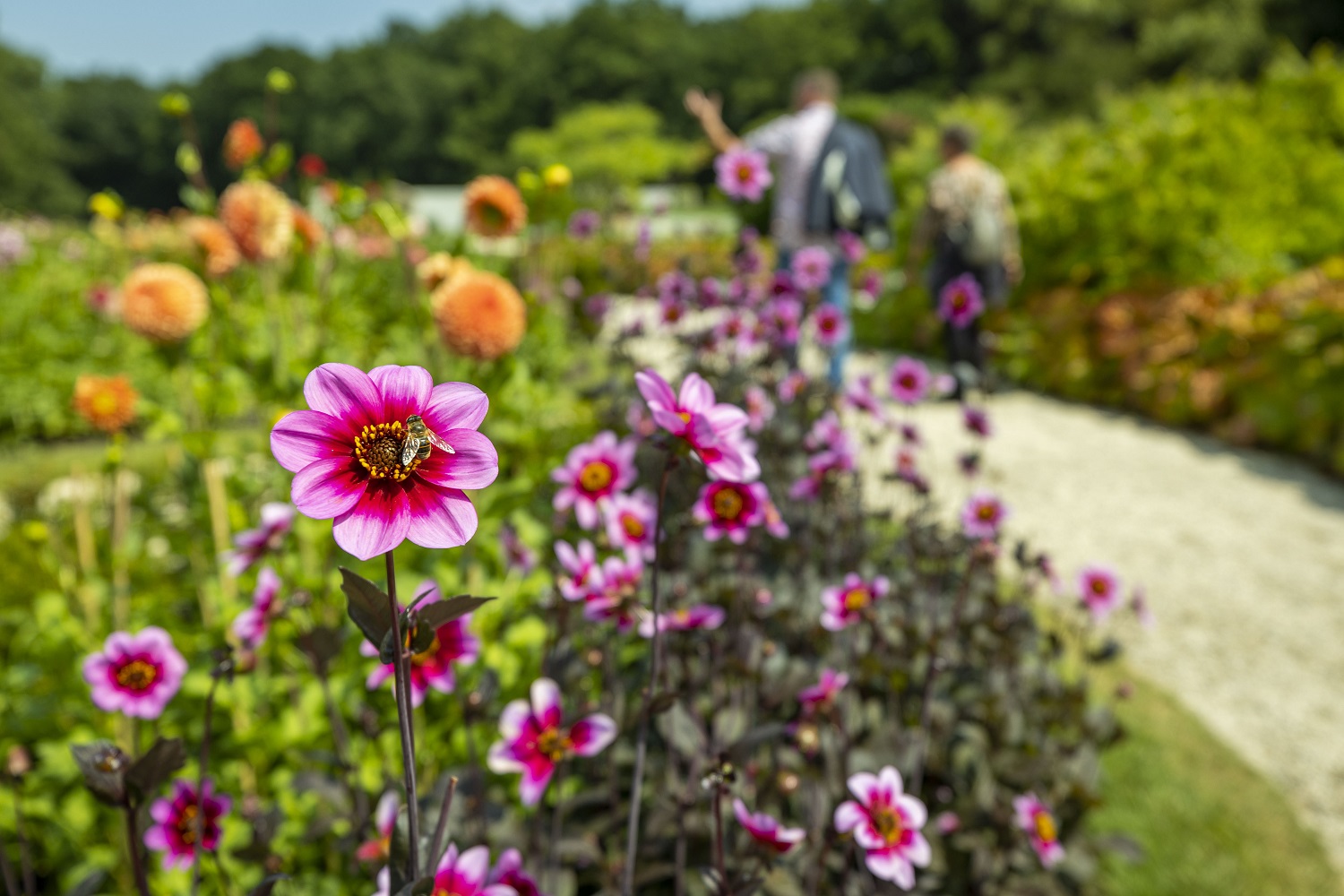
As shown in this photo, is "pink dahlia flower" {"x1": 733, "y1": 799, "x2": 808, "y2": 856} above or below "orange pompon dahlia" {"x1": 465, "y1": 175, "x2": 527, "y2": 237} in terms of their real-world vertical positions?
below

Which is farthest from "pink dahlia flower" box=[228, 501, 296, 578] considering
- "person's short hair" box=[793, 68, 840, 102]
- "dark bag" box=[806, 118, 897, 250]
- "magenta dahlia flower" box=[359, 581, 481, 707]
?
"person's short hair" box=[793, 68, 840, 102]

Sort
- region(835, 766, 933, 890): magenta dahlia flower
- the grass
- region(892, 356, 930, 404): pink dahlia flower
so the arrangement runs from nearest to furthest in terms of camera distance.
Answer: region(835, 766, 933, 890): magenta dahlia flower, the grass, region(892, 356, 930, 404): pink dahlia flower

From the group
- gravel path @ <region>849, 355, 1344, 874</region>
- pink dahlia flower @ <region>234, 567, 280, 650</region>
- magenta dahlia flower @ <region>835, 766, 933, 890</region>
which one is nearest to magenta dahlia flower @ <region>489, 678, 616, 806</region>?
magenta dahlia flower @ <region>835, 766, 933, 890</region>

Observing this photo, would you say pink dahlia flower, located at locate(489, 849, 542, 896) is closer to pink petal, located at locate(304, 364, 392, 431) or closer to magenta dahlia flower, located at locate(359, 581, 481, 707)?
magenta dahlia flower, located at locate(359, 581, 481, 707)

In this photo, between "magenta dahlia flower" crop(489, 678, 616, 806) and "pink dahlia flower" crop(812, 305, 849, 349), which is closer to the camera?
"magenta dahlia flower" crop(489, 678, 616, 806)

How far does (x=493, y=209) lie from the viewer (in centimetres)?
218

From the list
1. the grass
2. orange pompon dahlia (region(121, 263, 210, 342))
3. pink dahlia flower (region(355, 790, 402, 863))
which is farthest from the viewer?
the grass

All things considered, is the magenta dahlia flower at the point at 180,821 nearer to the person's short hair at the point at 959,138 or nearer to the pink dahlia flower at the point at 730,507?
the pink dahlia flower at the point at 730,507

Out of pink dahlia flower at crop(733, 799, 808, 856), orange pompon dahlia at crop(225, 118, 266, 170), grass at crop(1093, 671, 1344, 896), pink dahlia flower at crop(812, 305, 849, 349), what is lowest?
grass at crop(1093, 671, 1344, 896)

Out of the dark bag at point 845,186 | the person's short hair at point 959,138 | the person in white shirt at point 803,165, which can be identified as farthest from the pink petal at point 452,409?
the person's short hair at point 959,138

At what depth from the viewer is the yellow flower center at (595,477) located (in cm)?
159

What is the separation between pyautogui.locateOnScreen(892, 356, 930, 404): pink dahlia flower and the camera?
2.39 metres

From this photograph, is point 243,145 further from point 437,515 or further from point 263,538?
point 437,515

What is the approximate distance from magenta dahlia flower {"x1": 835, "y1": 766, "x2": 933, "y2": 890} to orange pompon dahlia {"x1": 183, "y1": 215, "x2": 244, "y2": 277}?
6.12 feet
